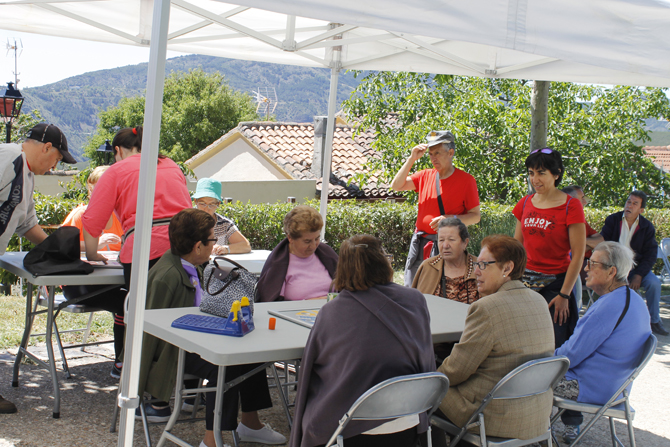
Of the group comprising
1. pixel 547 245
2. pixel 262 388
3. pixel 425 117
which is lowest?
pixel 262 388

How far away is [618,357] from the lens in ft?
9.44

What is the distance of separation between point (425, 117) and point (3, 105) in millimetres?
6928

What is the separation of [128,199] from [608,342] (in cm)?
282

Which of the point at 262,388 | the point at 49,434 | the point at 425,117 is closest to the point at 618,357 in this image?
the point at 262,388

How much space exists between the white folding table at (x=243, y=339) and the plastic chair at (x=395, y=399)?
1.38 feet

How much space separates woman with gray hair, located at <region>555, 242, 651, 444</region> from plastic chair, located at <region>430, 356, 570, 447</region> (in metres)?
0.39

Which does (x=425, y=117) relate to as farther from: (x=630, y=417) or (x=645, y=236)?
(x=630, y=417)

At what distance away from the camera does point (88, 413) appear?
3.66 metres

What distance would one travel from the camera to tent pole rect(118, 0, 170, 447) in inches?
86.9

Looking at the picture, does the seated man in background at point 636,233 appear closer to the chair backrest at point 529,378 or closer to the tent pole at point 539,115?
the tent pole at point 539,115

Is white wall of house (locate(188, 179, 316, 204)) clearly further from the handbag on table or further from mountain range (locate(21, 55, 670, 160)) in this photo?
mountain range (locate(21, 55, 670, 160))

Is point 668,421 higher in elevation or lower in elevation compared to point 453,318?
lower

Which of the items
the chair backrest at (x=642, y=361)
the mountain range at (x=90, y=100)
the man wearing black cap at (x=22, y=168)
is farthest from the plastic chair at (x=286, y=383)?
the mountain range at (x=90, y=100)

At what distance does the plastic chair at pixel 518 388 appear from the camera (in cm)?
241
